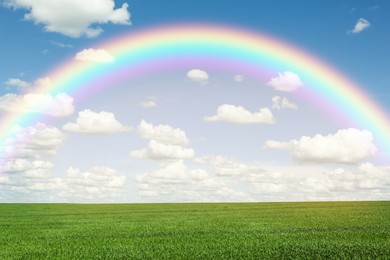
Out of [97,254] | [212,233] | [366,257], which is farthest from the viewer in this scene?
[212,233]

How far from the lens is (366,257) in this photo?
23859 millimetres

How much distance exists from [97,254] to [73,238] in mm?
9964

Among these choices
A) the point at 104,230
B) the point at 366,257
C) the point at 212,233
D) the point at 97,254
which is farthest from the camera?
the point at 104,230

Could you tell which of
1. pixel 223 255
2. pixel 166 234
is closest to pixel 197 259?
pixel 223 255

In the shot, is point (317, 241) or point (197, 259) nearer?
point (197, 259)

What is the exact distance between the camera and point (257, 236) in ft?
111

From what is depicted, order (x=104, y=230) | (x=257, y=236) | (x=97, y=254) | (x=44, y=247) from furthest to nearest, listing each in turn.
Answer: (x=104, y=230), (x=257, y=236), (x=44, y=247), (x=97, y=254)

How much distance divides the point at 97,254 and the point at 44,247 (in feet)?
18.5

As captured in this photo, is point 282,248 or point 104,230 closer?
point 282,248

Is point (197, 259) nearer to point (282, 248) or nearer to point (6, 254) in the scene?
point (282, 248)

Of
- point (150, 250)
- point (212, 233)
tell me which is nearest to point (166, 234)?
point (212, 233)

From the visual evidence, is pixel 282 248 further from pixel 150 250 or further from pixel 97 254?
pixel 97 254

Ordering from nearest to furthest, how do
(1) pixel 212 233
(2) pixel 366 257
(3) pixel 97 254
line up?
(2) pixel 366 257
(3) pixel 97 254
(1) pixel 212 233

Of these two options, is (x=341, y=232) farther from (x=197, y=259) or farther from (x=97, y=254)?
(x=97, y=254)
